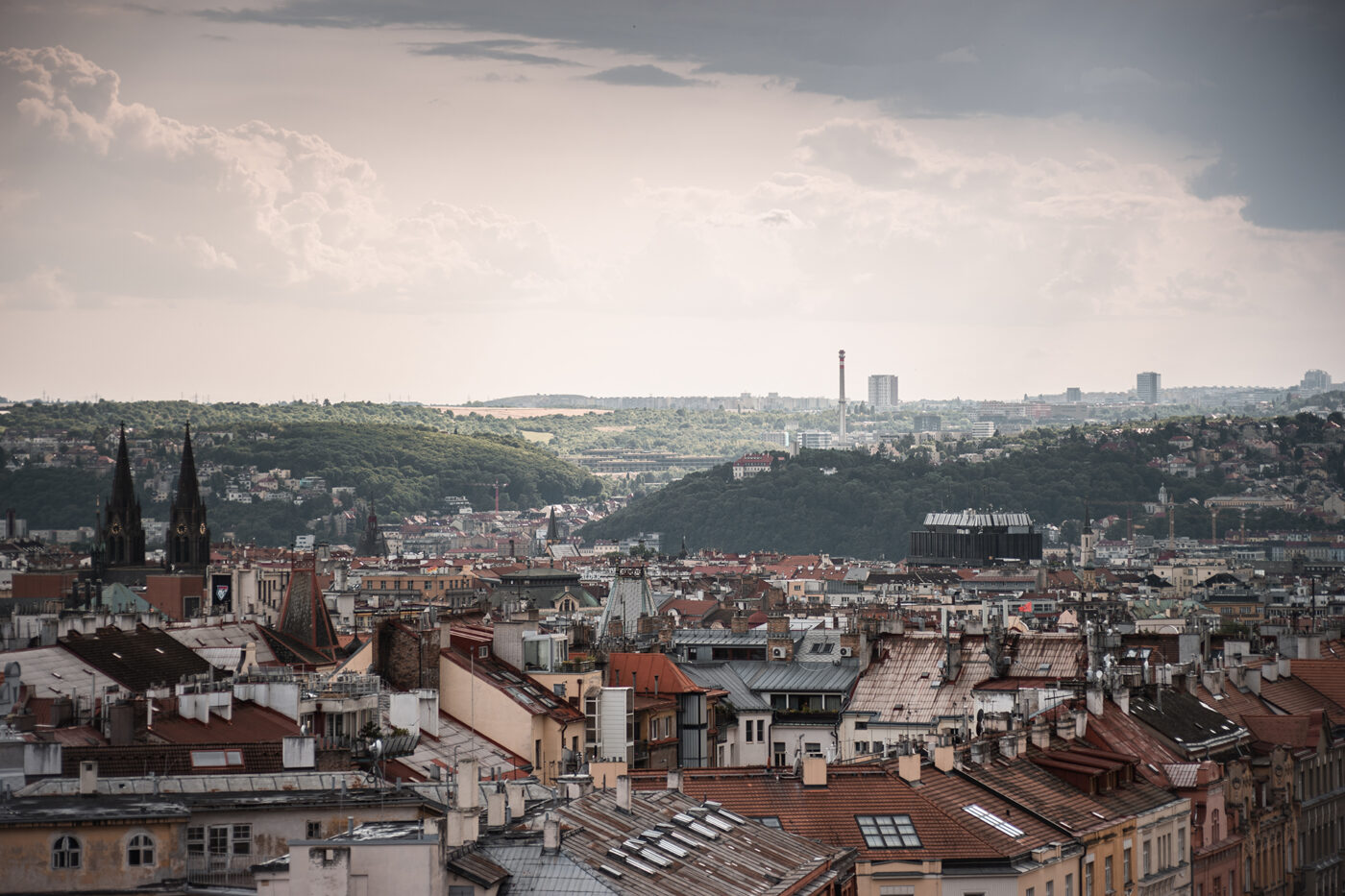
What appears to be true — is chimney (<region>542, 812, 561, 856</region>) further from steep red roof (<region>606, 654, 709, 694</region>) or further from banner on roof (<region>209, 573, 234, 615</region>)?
banner on roof (<region>209, 573, 234, 615</region>)

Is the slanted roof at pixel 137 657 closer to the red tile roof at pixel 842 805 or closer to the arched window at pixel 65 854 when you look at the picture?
the red tile roof at pixel 842 805

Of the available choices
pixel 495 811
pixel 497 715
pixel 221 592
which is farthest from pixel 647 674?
pixel 221 592

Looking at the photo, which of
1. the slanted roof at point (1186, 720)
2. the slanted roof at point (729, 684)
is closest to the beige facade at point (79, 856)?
the slanted roof at point (1186, 720)

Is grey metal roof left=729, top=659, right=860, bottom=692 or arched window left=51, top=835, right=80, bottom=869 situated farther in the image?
grey metal roof left=729, top=659, right=860, bottom=692

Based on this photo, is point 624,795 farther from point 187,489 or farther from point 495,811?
point 187,489

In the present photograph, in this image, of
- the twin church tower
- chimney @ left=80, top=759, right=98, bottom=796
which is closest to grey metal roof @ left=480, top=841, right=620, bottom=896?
chimney @ left=80, top=759, right=98, bottom=796

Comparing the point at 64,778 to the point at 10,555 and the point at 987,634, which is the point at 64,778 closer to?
the point at 987,634

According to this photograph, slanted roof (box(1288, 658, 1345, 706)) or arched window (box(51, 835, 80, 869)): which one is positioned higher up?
arched window (box(51, 835, 80, 869))

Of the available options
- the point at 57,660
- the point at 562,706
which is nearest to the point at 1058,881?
the point at 562,706
